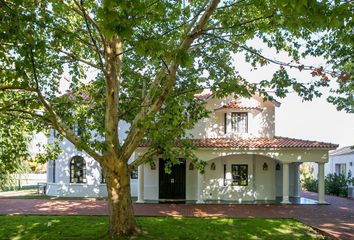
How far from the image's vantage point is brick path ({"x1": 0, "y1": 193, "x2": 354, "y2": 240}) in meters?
16.7

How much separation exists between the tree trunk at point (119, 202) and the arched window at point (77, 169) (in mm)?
15192

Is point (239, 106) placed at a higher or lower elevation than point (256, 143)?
higher

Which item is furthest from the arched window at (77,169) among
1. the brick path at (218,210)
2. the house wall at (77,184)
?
the brick path at (218,210)

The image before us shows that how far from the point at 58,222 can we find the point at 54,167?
12.6m

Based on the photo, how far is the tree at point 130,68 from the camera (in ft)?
29.7

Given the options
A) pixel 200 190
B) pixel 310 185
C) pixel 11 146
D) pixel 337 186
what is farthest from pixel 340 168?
pixel 11 146

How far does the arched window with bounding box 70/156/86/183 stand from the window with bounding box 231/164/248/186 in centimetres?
1040

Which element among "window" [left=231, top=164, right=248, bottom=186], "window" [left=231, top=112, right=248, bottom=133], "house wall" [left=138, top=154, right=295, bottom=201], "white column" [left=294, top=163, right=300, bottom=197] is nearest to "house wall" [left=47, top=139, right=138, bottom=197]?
"house wall" [left=138, top=154, right=295, bottom=201]

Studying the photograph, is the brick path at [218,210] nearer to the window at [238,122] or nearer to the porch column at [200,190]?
the porch column at [200,190]

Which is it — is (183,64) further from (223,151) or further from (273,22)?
(223,151)

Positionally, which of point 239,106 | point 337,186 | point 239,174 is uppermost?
point 239,106

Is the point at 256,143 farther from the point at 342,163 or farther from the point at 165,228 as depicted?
the point at 342,163

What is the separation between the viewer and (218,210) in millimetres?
19781

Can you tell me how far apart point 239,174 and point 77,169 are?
444 inches
